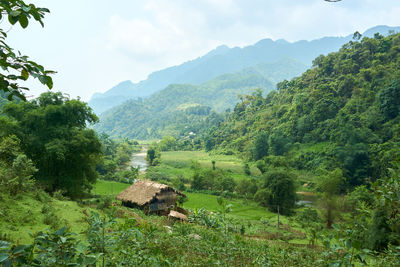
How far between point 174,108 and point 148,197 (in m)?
122

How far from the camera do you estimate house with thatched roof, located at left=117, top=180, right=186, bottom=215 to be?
16641 mm

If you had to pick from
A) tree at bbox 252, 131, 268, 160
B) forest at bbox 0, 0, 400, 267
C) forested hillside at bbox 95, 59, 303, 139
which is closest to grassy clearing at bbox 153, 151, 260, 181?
forest at bbox 0, 0, 400, 267

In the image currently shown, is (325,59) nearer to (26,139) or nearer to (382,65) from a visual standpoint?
(382,65)

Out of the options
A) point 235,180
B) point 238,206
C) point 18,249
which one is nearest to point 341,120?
point 235,180

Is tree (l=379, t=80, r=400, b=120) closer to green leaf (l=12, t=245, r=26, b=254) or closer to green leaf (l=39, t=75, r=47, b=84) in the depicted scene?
green leaf (l=39, t=75, r=47, b=84)

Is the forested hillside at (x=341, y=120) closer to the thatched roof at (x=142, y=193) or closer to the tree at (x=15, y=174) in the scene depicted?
the thatched roof at (x=142, y=193)

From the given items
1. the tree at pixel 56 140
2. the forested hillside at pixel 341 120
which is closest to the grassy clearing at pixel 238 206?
the forested hillside at pixel 341 120

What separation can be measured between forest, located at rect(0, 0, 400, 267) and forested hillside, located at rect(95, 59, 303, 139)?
121ft

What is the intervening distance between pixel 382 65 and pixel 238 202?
30029 millimetres

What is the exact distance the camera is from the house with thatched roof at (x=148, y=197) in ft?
54.6

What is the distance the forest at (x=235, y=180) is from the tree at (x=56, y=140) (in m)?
0.06

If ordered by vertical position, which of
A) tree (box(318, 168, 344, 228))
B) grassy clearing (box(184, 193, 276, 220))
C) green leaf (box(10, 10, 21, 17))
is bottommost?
grassy clearing (box(184, 193, 276, 220))

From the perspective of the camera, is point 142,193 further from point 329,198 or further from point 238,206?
point 329,198

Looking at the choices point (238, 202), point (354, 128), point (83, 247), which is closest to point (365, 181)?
point (354, 128)
